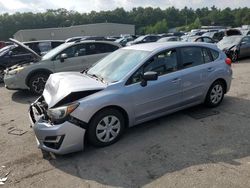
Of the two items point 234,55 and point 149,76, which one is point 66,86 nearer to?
point 149,76

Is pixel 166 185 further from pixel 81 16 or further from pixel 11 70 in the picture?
pixel 81 16

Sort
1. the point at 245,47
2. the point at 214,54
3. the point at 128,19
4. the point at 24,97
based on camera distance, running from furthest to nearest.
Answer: the point at 128,19, the point at 245,47, the point at 24,97, the point at 214,54

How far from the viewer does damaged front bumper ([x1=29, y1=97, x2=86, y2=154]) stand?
439cm

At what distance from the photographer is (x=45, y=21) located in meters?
99.6

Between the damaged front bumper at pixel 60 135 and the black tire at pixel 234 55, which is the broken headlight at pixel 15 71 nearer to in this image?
the damaged front bumper at pixel 60 135

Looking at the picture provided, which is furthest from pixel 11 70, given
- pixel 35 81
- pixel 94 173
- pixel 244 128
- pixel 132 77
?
pixel 244 128

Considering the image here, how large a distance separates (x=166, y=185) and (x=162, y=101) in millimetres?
2048

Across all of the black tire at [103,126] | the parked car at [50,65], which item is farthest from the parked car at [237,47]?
the black tire at [103,126]

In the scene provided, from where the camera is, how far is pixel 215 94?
6.54 metres

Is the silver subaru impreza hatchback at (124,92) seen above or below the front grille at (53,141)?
above

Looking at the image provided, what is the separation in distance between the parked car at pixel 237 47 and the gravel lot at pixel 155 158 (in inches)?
366

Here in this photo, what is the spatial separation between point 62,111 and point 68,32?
194 feet

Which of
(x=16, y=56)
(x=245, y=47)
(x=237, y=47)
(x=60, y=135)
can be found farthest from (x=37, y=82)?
(x=245, y=47)

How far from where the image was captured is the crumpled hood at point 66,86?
4.72 meters
